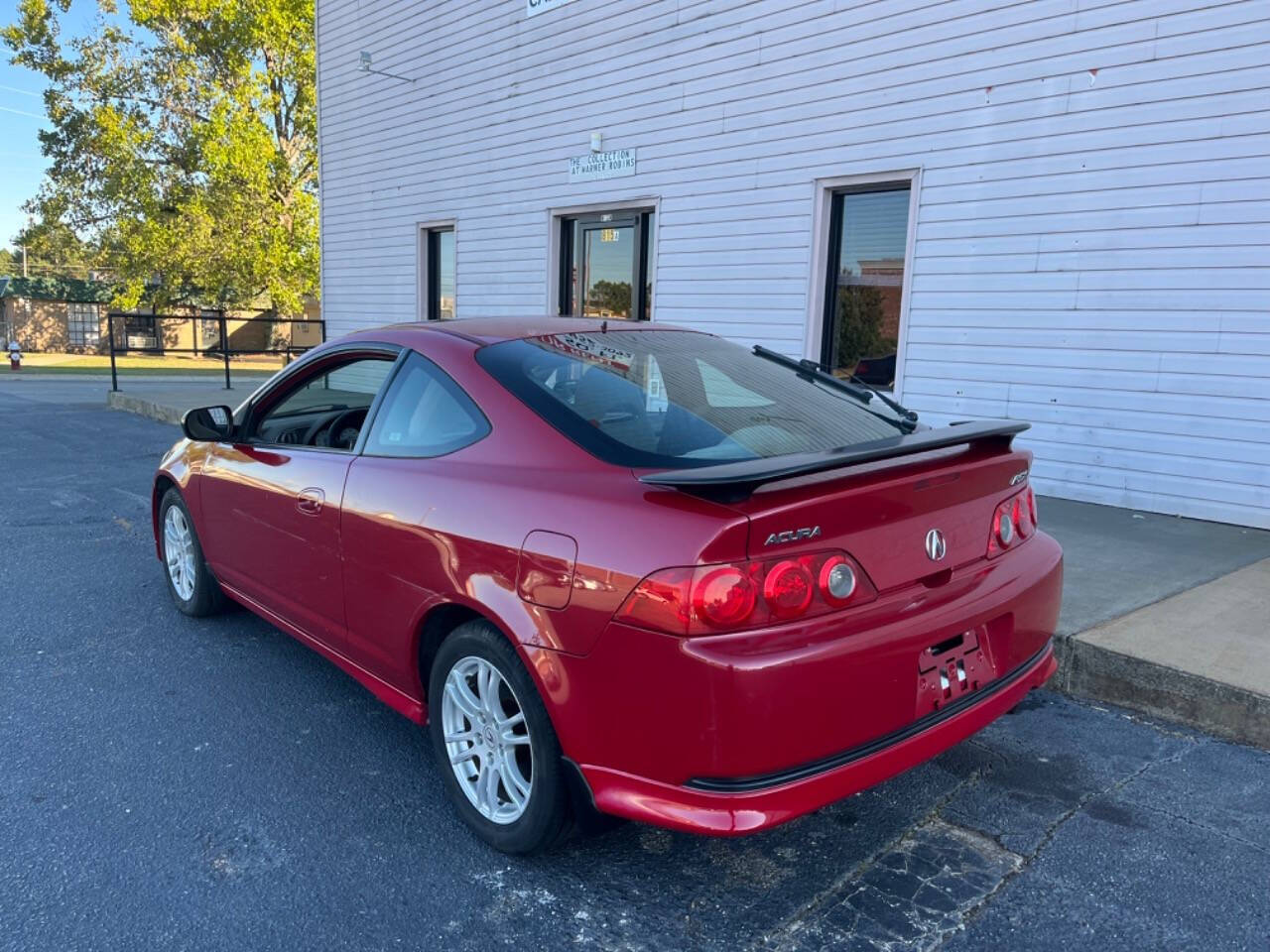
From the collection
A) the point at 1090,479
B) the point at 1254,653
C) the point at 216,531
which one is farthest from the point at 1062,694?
the point at 216,531

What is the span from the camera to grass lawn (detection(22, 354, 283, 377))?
25.5 meters

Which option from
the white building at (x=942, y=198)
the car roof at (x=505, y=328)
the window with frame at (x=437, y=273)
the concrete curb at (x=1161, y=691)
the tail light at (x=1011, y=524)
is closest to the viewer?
the tail light at (x=1011, y=524)

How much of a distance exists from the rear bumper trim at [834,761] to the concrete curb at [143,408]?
445 inches

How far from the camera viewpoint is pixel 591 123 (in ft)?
32.7

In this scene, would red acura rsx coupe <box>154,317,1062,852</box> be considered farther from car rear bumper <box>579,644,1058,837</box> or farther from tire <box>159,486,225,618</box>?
tire <box>159,486,225,618</box>

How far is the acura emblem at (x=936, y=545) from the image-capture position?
8.03ft

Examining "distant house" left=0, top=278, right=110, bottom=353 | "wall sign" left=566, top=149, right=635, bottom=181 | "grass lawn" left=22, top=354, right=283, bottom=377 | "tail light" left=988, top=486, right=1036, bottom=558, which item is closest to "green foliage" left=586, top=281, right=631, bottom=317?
"wall sign" left=566, top=149, right=635, bottom=181

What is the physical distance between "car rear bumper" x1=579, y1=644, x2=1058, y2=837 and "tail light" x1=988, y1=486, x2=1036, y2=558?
554 millimetres

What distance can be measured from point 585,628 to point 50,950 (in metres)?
1.51

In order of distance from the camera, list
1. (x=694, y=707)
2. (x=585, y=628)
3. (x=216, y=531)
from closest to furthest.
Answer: (x=694, y=707)
(x=585, y=628)
(x=216, y=531)

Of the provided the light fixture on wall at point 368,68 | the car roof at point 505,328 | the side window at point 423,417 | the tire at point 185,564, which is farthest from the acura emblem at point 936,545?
the light fixture on wall at point 368,68

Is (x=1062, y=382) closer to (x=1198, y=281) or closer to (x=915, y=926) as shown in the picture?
(x=1198, y=281)

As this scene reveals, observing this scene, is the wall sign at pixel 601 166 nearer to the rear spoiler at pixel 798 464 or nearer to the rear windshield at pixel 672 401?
the rear windshield at pixel 672 401

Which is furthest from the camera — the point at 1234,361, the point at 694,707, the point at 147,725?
the point at 1234,361
